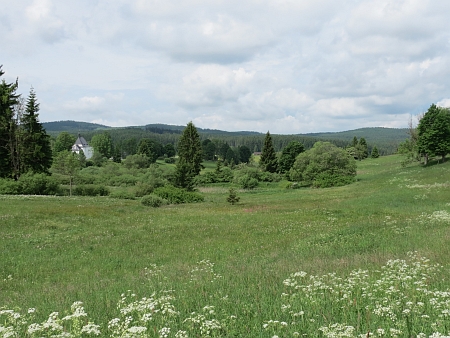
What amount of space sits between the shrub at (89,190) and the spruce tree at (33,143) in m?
7.20

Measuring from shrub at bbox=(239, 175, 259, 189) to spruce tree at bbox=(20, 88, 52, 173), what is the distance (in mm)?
44318

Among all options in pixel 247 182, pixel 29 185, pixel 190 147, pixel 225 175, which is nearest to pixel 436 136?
pixel 247 182

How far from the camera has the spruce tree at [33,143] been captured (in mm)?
52406

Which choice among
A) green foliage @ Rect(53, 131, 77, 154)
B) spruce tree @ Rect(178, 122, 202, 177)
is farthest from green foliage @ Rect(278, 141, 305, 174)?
green foliage @ Rect(53, 131, 77, 154)

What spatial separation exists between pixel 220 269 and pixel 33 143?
5340cm

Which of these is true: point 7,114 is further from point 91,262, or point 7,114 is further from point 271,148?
point 271,148

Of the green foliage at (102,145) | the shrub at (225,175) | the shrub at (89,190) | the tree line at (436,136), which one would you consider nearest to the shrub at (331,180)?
the tree line at (436,136)

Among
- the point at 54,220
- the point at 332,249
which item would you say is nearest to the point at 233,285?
the point at 332,249

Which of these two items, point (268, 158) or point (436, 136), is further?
point (268, 158)

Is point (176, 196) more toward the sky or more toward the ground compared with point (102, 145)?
more toward the ground

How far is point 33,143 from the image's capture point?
53531 millimetres

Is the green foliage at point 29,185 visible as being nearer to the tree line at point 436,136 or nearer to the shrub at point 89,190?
the shrub at point 89,190

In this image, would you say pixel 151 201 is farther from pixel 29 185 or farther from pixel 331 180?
pixel 331 180

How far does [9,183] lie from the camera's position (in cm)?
4347
